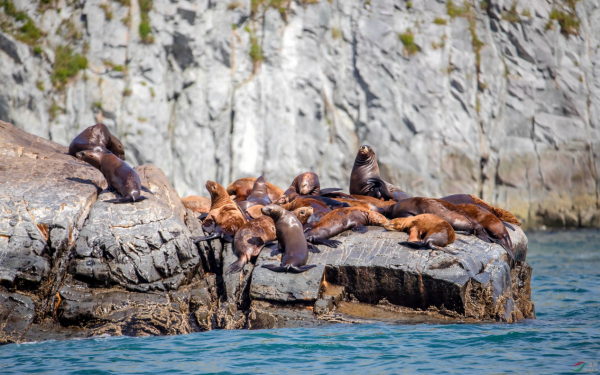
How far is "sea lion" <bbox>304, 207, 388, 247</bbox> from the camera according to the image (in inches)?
310

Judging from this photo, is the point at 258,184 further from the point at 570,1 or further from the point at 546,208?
the point at 570,1

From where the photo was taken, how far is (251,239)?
25.7 feet

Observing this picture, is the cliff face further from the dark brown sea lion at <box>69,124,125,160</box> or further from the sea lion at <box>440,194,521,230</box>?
the sea lion at <box>440,194,521,230</box>

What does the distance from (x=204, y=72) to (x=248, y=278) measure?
64.1ft

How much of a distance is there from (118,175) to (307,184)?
13.2 feet

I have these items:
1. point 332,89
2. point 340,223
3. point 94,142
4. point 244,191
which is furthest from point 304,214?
point 332,89

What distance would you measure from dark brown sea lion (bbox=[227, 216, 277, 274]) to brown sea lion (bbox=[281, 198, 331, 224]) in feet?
2.36

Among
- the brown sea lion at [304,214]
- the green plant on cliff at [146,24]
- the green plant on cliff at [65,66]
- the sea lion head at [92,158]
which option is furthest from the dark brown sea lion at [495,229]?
the green plant on cliff at [65,66]

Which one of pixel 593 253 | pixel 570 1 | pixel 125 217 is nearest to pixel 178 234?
pixel 125 217

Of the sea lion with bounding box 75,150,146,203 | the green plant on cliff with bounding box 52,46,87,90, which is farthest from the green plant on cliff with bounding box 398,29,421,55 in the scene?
the sea lion with bounding box 75,150,146,203

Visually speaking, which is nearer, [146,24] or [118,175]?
[118,175]

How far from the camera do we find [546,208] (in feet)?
88.7

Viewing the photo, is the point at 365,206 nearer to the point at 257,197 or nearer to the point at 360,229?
the point at 360,229

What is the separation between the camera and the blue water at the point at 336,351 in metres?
5.52
